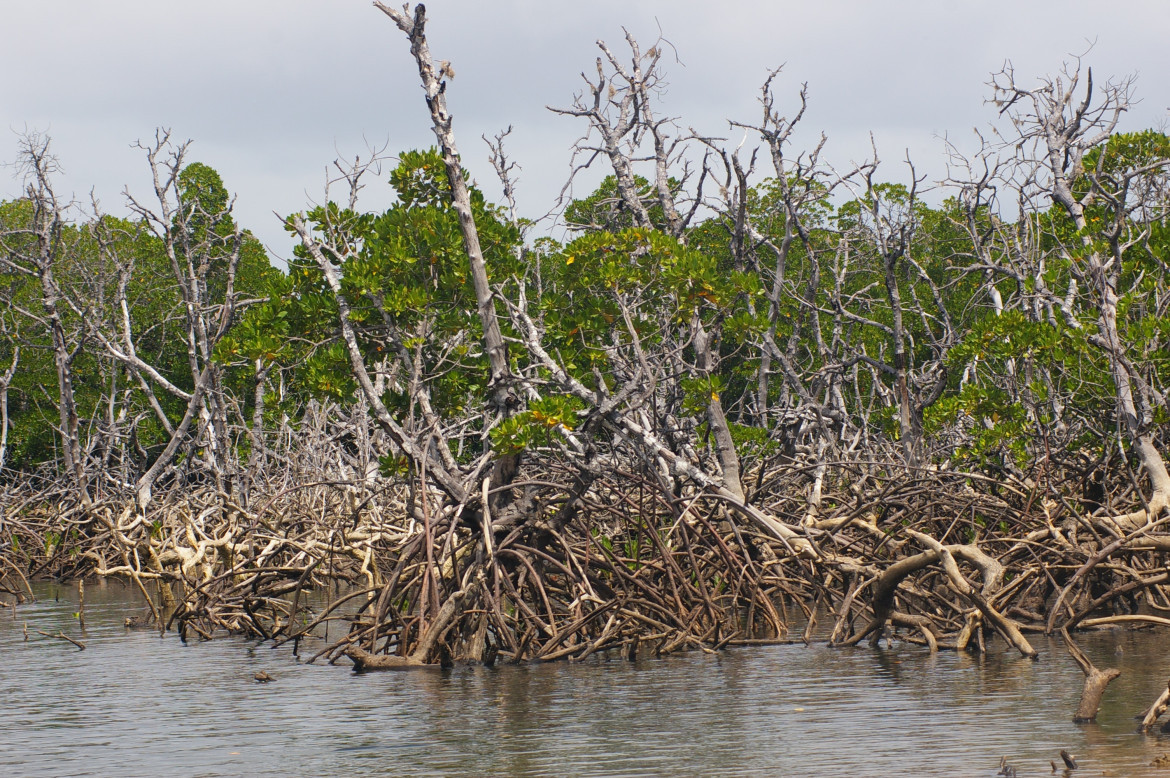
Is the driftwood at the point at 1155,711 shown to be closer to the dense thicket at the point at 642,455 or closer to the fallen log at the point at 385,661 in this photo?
the dense thicket at the point at 642,455

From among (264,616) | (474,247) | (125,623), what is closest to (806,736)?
(474,247)

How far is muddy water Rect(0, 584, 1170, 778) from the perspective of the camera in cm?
646

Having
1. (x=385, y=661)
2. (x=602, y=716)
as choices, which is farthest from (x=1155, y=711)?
(x=385, y=661)

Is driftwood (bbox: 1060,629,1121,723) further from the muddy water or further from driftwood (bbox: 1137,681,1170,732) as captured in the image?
driftwood (bbox: 1137,681,1170,732)

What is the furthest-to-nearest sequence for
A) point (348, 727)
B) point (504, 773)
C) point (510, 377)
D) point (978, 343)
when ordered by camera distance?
point (978, 343) → point (510, 377) → point (348, 727) → point (504, 773)

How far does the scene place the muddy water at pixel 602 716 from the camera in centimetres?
646

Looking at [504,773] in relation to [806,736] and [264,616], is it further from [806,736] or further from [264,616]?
[264,616]

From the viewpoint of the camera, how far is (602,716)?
25.2ft

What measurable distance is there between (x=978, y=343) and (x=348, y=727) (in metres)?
7.20

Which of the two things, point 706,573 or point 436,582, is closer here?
point 436,582

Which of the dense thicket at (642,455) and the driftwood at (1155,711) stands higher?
the dense thicket at (642,455)

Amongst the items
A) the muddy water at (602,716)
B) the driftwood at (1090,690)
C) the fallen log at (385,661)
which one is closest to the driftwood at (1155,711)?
the muddy water at (602,716)

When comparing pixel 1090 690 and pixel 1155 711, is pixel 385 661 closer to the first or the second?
pixel 1090 690

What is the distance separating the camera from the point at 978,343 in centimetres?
1228
